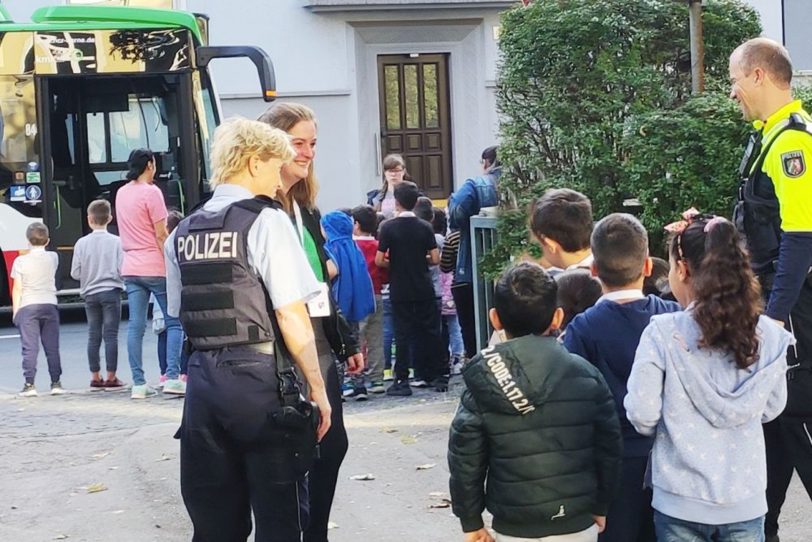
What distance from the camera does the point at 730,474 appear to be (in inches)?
154

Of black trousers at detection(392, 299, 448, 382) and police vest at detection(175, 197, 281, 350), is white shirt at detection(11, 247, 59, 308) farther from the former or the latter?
police vest at detection(175, 197, 281, 350)

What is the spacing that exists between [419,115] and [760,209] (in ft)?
62.7

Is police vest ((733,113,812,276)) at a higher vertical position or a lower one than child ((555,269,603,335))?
higher

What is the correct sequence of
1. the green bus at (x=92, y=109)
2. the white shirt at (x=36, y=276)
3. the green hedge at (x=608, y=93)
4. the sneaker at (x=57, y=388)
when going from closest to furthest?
the green hedge at (x=608, y=93)
the white shirt at (x=36, y=276)
the sneaker at (x=57, y=388)
the green bus at (x=92, y=109)

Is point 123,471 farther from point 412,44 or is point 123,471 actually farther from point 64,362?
point 412,44

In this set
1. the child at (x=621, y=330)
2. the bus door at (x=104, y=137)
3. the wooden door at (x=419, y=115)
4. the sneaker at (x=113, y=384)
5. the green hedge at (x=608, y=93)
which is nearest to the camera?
the child at (x=621, y=330)

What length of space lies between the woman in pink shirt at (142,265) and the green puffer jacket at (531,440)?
21.4ft

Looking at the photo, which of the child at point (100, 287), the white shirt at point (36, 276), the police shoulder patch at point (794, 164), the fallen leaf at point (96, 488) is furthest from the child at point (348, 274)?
the police shoulder patch at point (794, 164)

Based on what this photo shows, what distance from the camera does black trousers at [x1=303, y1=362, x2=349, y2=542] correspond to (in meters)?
4.97

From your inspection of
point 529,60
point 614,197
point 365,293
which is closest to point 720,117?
point 614,197

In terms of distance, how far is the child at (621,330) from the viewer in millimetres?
4266

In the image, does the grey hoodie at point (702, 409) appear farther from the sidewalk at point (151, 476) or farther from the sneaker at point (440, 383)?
the sneaker at point (440, 383)

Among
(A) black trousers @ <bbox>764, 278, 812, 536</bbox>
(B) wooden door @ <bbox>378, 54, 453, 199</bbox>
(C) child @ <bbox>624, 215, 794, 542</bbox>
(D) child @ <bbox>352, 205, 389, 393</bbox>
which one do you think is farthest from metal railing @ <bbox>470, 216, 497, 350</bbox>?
(B) wooden door @ <bbox>378, 54, 453, 199</bbox>

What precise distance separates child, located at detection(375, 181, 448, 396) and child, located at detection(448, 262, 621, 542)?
585cm
